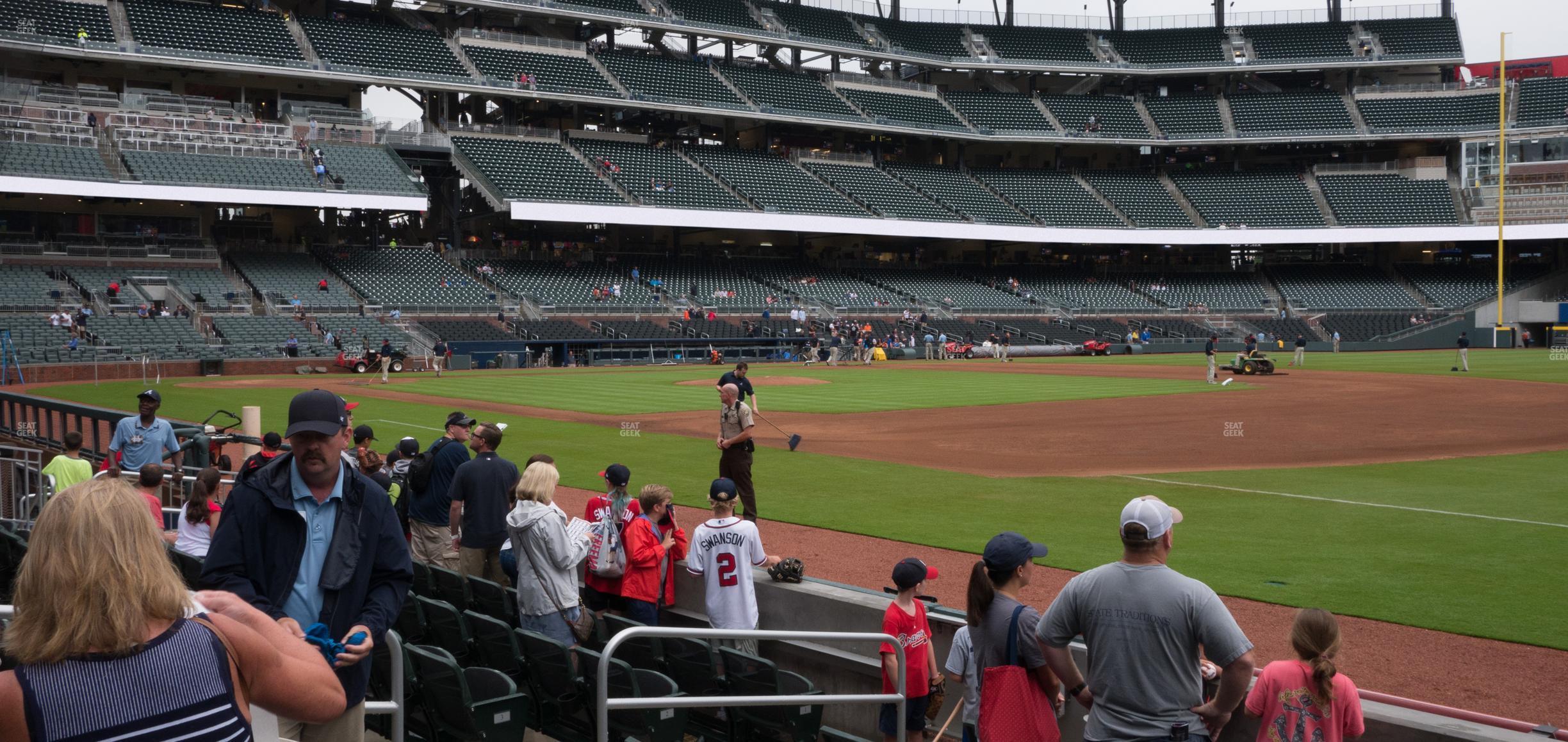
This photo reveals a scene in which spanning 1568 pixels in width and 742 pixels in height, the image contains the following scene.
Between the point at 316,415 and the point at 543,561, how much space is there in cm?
380

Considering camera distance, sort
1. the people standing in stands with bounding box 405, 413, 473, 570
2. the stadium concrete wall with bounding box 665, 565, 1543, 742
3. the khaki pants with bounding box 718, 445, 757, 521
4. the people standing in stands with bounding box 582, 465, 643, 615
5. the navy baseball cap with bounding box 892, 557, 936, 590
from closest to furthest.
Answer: the navy baseball cap with bounding box 892, 557, 936, 590
the stadium concrete wall with bounding box 665, 565, 1543, 742
the people standing in stands with bounding box 582, 465, 643, 615
the people standing in stands with bounding box 405, 413, 473, 570
the khaki pants with bounding box 718, 445, 757, 521

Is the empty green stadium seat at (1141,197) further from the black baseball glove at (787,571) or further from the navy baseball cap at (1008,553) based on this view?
the navy baseball cap at (1008,553)

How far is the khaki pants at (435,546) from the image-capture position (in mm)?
10422

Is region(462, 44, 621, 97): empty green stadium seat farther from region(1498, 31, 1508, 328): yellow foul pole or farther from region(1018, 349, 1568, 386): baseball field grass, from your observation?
region(1498, 31, 1508, 328): yellow foul pole

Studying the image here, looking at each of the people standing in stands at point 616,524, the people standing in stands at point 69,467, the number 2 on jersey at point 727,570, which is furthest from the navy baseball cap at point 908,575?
the people standing in stands at point 69,467

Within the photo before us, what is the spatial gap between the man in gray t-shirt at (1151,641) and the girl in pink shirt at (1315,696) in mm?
273

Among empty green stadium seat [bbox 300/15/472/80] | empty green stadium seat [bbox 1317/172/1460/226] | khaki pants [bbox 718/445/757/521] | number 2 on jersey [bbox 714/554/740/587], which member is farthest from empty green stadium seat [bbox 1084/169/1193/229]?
number 2 on jersey [bbox 714/554/740/587]

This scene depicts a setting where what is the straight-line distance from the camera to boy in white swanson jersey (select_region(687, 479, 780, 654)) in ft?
26.7

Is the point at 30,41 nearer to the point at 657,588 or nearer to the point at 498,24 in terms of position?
the point at 498,24

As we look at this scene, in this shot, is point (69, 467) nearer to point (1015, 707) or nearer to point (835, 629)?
point (835, 629)

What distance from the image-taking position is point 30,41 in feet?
154

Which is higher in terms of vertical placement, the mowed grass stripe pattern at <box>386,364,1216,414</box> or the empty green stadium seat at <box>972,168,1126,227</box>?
the empty green stadium seat at <box>972,168,1126,227</box>

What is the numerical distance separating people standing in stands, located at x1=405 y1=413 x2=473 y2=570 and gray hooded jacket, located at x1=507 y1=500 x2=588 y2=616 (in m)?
2.72

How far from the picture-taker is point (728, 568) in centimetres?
816
